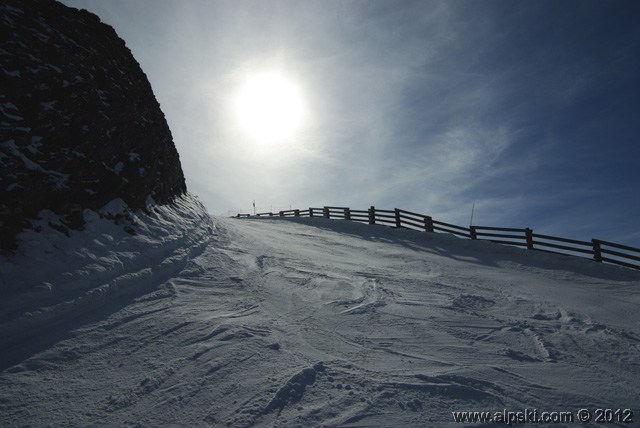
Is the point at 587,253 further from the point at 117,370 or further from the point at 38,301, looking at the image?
the point at 38,301

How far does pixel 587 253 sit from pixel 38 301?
50.8 feet

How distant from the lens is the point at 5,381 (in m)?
3.15

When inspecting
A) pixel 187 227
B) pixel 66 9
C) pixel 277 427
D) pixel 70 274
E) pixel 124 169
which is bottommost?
pixel 277 427

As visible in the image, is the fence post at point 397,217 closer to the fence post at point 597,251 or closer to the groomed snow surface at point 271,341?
the fence post at point 597,251

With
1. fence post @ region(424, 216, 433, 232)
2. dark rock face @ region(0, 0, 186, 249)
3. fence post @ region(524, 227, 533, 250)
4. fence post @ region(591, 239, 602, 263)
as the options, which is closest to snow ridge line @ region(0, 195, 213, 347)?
dark rock face @ region(0, 0, 186, 249)

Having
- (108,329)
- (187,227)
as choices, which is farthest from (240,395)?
(187,227)

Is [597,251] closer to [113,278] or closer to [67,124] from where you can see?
[113,278]

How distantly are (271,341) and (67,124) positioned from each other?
293 inches

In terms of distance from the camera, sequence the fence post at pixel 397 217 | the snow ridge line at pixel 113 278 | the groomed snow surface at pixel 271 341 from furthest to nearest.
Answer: the fence post at pixel 397 217 < the snow ridge line at pixel 113 278 < the groomed snow surface at pixel 271 341

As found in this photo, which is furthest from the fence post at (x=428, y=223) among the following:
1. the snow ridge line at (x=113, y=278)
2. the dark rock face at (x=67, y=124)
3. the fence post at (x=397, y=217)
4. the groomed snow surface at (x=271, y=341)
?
the dark rock face at (x=67, y=124)

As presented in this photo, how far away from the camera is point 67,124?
7195mm

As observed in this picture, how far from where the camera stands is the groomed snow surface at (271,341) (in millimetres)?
2975

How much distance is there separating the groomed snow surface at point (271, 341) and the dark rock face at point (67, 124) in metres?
0.71

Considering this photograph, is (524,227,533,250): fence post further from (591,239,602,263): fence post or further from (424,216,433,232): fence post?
(424,216,433,232): fence post
